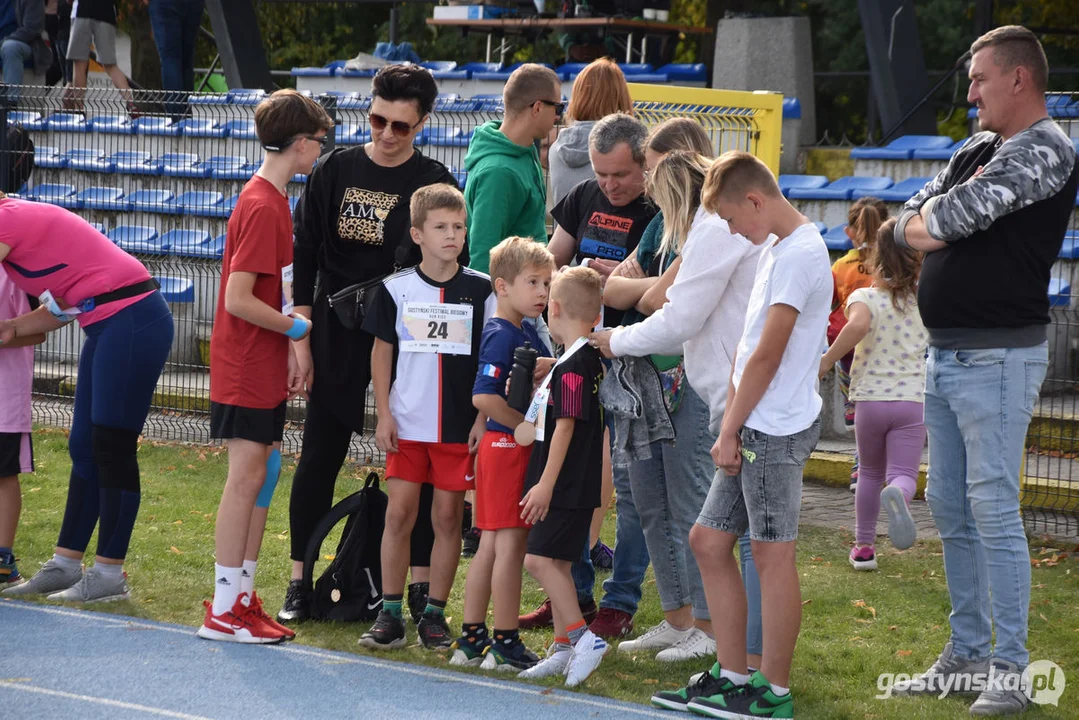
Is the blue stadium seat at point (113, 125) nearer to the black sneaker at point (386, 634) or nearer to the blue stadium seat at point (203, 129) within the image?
the blue stadium seat at point (203, 129)

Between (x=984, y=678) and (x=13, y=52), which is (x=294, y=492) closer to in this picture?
(x=984, y=678)

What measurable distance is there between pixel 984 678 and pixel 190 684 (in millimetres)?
2796

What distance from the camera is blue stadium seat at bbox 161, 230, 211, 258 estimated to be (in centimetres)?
1184

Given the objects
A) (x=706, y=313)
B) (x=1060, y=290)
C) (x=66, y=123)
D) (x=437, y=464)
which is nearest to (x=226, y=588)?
(x=437, y=464)

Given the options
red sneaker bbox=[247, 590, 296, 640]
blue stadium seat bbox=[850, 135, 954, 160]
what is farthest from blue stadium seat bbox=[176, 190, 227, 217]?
red sneaker bbox=[247, 590, 296, 640]

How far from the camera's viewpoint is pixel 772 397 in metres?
4.28

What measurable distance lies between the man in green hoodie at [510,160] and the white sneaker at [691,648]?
1.89 m

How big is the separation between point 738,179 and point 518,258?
3.29 ft

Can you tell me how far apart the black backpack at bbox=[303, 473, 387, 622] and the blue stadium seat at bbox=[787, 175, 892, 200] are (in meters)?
6.99

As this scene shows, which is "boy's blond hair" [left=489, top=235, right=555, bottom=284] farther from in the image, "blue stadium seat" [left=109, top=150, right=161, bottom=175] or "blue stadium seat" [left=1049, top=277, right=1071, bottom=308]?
"blue stadium seat" [left=109, top=150, right=161, bottom=175]

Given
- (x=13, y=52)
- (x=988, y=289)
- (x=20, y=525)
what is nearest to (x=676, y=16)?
(x=13, y=52)

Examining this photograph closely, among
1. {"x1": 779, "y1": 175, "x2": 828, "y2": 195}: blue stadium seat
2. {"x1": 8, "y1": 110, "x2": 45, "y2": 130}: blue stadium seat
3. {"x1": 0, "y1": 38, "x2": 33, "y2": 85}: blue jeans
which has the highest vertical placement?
{"x1": 0, "y1": 38, "x2": 33, "y2": 85}: blue jeans

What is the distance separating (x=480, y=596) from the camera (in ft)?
16.4

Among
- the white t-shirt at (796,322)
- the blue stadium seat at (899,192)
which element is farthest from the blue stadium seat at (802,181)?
the white t-shirt at (796,322)
